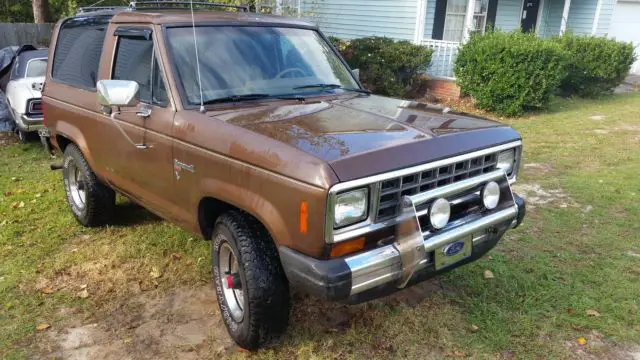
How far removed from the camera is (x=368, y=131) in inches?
117

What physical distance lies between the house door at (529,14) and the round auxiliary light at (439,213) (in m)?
15.7

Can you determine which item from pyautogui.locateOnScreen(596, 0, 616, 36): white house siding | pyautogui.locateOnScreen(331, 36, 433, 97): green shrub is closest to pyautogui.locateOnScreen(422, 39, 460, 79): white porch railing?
pyautogui.locateOnScreen(331, 36, 433, 97): green shrub

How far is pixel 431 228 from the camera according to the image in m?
2.89

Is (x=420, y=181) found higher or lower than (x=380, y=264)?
higher

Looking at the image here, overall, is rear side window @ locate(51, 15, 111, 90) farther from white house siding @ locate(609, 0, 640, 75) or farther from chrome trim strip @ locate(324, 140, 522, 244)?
white house siding @ locate(609, 0, 640, 75)

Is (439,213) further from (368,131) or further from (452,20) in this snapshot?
(452,20)

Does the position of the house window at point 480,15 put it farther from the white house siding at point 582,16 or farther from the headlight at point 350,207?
the headlight at point 350,207

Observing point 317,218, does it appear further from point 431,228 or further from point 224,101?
point 224,101

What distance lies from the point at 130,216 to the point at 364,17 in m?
11.6

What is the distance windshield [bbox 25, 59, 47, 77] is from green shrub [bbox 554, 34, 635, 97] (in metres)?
11.5

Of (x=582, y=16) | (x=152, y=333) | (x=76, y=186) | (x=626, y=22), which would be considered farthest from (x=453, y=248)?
(x=626, y=22)

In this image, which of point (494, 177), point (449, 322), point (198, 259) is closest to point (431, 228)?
point (494, 177)

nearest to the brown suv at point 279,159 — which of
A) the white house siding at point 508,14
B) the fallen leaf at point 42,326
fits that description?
the fallen leaf at point 42,326

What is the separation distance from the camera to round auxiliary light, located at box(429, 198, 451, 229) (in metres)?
2.83
